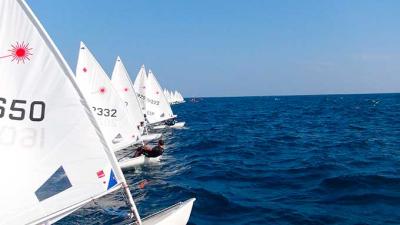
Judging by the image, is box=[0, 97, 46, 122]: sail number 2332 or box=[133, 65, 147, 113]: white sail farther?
box=[133, 65, 147, 113]: white sail

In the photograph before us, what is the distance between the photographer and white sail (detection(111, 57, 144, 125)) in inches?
1172

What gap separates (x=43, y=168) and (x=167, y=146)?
2809 centimetres

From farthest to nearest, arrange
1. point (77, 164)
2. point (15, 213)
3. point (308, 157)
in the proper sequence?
point (308, 157) → point (77, 164) → point (15, 213)

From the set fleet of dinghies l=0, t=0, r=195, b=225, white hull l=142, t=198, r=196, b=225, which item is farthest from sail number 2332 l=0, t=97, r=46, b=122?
white hull l=142, t=198, r=196, b=225

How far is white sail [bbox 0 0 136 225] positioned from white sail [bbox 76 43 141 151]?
521 inches

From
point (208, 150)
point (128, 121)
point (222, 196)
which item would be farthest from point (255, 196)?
point (208, 150)

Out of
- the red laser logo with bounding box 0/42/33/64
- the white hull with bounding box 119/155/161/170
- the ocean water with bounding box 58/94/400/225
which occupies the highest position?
the red laser logo with bounding box 0/42/33/64

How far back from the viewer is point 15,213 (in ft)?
25.2

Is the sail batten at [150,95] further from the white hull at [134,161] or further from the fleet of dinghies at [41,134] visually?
the fleet of dinghies at [41,134]

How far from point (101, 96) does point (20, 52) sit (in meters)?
14.7

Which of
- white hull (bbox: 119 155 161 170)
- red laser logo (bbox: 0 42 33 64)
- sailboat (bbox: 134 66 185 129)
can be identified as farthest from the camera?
sailboat (bbox: 134 66 185 129)

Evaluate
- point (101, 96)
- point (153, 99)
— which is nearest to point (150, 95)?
point (153, 99)

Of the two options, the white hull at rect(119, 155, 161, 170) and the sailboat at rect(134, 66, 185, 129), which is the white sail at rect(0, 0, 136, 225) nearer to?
the white hull at rect(119, 155, 161, 170)

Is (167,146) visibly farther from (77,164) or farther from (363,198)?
(77,164)
